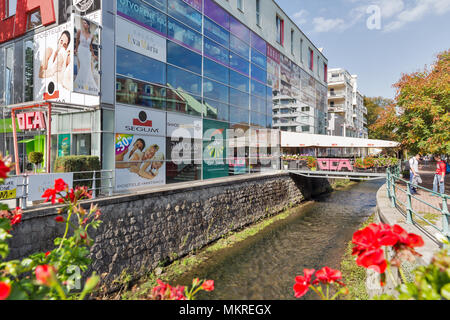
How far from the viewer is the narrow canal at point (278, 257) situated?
7.09 m

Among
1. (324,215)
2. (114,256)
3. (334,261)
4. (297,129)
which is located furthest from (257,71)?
(114,256)

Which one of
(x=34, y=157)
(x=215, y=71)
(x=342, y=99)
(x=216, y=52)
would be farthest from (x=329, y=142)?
(x=342, y=99)

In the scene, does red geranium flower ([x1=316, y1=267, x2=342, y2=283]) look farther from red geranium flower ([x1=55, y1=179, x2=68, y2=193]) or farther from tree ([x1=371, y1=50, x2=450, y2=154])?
tree ([x1=371, y1=50, x2=450, y2=154])

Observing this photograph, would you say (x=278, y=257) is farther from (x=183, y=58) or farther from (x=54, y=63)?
(x=54, y=63)

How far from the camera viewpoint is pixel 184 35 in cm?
1221

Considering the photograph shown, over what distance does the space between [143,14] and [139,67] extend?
216cm

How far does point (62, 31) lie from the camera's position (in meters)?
9.12

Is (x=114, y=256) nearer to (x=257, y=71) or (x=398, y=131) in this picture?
(x=398, y=131)

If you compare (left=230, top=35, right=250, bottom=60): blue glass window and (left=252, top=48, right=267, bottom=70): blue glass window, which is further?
(left=252, top=48, right=267, bottom=70): blue glass window

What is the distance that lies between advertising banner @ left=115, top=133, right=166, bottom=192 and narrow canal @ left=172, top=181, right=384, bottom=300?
405cm

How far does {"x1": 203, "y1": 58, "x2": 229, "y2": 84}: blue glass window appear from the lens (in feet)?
44.5

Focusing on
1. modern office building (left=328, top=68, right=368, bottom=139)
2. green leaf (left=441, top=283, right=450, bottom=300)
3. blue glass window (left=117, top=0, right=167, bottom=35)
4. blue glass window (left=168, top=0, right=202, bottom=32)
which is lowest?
green leaf (left=441, top=283, right=450, bottom=300)

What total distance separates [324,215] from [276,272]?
836 cm

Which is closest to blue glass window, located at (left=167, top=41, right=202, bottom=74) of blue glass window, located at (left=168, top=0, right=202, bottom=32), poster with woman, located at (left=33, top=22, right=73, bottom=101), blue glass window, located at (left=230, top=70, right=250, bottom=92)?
blue glass window, located at (left=168, top=0, right=202, bottom=32)
